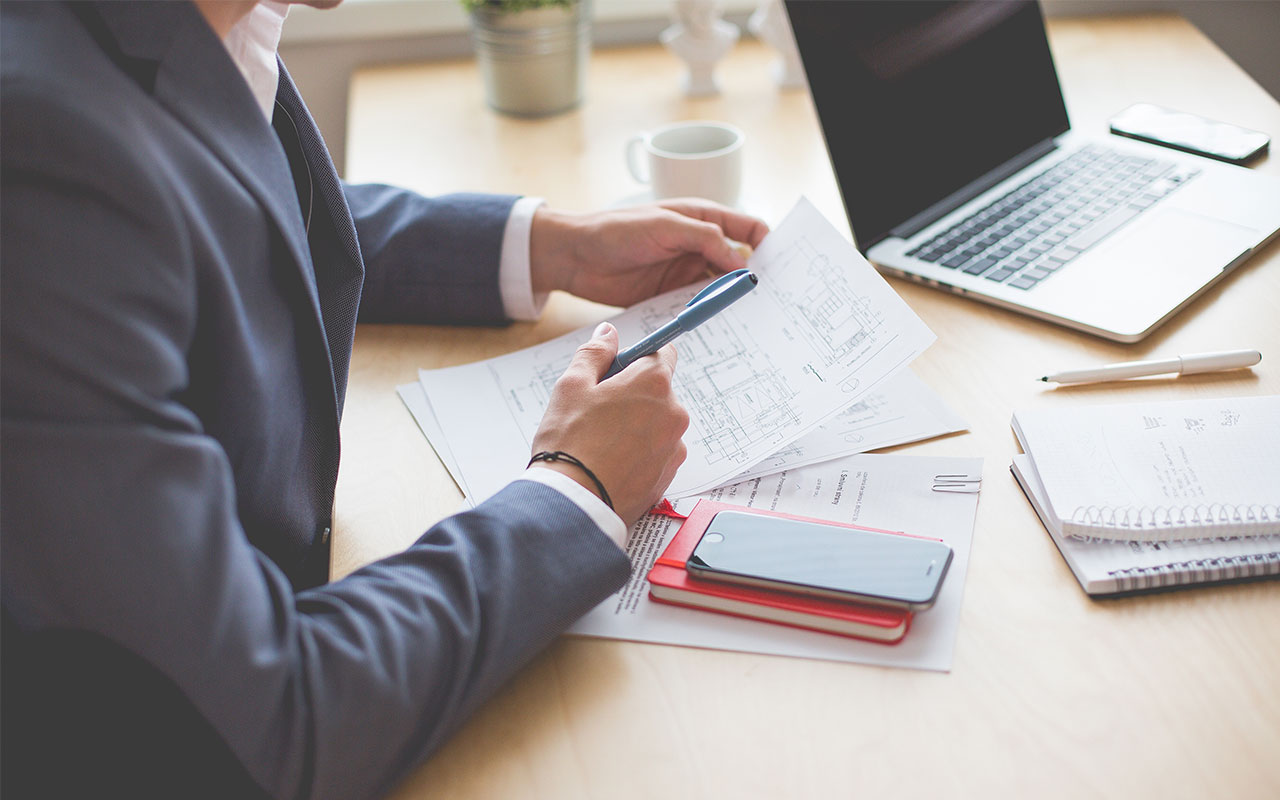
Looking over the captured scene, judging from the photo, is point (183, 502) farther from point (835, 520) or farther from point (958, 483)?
point (958, 483)

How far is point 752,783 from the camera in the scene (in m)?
0.56

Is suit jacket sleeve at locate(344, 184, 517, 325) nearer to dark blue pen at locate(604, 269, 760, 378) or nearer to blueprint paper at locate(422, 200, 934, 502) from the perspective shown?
blueprint paper at locate(422, 200, 934, 502)

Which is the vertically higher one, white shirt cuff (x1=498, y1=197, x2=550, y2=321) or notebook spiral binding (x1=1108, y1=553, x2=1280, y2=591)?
white shirt cuff (x1=498, y1=197, x2=550, y2=321)

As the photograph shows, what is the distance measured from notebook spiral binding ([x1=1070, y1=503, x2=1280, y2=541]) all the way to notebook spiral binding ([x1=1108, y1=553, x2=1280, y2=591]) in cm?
2

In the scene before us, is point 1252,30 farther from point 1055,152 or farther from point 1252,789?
point 1252,789

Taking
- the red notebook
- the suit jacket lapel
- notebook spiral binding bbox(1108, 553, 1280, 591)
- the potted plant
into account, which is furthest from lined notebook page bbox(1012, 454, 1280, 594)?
the potted plant

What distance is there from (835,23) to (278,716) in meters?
0.86

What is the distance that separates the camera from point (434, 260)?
1064 mm

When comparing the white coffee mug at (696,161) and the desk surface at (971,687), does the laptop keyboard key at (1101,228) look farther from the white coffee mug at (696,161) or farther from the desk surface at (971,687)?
the white coffee mug at (696,161)

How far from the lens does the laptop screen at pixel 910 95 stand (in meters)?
1.06

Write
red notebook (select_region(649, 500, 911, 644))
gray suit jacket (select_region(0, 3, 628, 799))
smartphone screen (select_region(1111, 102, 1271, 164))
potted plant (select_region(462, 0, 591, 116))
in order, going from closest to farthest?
gray suit jacket (select_region(0, 3, 628, 799)) < red notebook (select_region(649, 500, 911, 644)) < smartphone screen (select_region(1111, 102, 1271, 164)) < potted plant (select_region(462, 0, 591, 116))

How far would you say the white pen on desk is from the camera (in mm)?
866

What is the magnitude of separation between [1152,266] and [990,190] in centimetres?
21

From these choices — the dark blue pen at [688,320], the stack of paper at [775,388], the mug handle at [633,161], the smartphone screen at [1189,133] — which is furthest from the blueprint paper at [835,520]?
the smartphone screen at [1189,133]
